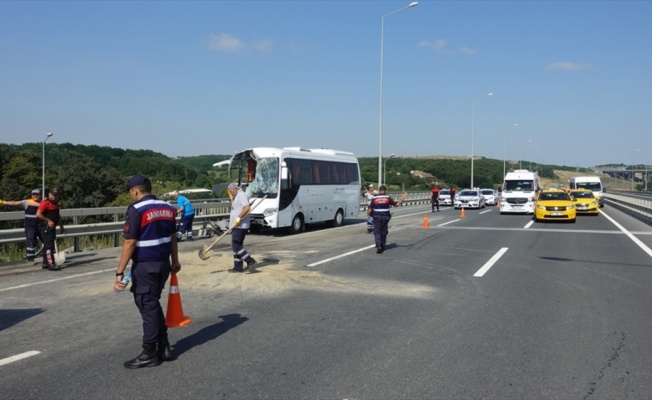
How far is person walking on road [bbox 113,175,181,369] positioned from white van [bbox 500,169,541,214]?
28.6 metres

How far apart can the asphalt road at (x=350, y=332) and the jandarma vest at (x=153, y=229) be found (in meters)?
1.06

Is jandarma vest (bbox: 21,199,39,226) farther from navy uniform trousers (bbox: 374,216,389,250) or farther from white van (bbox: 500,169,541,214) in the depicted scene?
white van (bbox: 500,169,541,214)

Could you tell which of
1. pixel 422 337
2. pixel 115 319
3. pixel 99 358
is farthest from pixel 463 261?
pixel 99 358

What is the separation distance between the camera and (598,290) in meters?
8.88

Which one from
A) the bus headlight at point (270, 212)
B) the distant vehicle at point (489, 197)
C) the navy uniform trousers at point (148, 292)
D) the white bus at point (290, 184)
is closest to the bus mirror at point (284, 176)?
the white bus at point (290, 184)

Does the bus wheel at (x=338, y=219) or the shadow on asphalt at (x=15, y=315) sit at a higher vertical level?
the bus wheel at (x=338, y=219)

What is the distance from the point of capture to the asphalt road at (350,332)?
4621 millimetres

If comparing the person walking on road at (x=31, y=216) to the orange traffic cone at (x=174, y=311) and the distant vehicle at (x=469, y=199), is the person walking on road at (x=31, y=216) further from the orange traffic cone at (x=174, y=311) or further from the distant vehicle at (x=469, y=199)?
the distant vehicle at (x=469, y=199)

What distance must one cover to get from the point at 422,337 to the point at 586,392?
1.90 meters

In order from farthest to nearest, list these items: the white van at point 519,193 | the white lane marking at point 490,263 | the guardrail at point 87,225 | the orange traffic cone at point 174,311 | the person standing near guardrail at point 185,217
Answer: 1. the white van at point 519,193
2. the person standing near guardrail at point 185,217
3. the guardrail at point 87,225
4. the white lane marking at point 490,263
5. the orange traffic cone at point 174,311

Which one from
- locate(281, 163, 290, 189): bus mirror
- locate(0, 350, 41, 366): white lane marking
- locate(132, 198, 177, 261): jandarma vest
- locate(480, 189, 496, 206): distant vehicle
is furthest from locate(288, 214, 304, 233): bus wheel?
locate(480, 189, 496, 206): distant vehicle

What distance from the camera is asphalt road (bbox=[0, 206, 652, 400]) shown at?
15.2ft

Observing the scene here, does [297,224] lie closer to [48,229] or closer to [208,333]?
[48,229]

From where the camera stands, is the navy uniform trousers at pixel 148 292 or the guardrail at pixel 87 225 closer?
the navy uniform trousers at pixel 148 292
